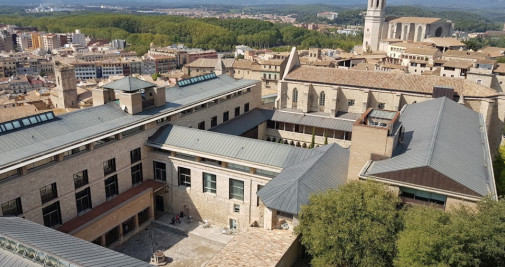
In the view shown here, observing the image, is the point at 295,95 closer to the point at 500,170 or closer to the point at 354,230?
the point at 500,170

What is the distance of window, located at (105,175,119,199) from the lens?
37406mm

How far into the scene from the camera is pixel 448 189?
91.0 ft

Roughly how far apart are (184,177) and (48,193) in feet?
43.6

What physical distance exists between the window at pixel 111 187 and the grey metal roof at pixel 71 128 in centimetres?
490

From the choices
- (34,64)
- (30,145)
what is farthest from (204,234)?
(34,64)

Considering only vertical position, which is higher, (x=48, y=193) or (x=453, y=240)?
(x=453, y=240)

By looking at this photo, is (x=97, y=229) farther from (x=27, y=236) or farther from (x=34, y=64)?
(x=34, y=64)

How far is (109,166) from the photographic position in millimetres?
37250

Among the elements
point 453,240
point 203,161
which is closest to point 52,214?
point 203,161

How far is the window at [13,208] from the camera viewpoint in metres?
28.9

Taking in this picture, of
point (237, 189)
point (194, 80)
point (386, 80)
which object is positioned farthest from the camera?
point (386, 80)

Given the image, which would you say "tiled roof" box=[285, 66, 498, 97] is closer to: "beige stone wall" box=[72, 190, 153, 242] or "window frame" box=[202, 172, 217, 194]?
"window frame" box=[202, 172, 217, 194]

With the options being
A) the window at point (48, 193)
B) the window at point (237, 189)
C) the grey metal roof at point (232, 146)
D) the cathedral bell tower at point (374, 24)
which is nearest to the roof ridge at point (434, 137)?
the grey metal roof at point (232, 146)

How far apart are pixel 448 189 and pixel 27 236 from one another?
27345mm
